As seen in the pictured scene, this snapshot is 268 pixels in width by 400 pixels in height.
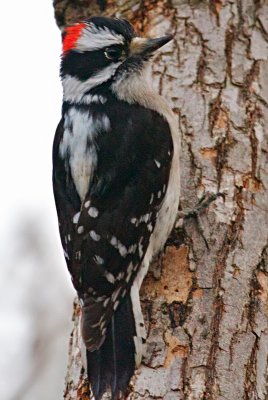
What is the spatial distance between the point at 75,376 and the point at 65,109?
150 cm

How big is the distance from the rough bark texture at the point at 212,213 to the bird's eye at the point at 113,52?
40 centimetres

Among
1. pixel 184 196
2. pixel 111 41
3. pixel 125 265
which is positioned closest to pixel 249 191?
pixel 184 196

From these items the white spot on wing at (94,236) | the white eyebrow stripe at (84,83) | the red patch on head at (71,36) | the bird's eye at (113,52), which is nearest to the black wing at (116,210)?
the white spot on wing at (94,236)

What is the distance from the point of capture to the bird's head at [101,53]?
4.00 meters

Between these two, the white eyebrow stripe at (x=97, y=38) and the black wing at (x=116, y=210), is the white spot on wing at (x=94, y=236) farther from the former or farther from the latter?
the white eyebrow stripe at (x=97, y=38)

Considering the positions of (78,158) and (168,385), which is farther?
(78,158)

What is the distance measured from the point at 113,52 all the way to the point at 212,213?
106 cm

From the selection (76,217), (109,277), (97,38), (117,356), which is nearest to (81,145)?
(76,217)

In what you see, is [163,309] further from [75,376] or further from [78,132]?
[78,132]

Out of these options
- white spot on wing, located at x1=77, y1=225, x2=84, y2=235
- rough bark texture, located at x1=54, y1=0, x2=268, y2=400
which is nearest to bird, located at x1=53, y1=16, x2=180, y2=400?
white spot on wing, located at x1=77, y1=225, x2=84, y2=235

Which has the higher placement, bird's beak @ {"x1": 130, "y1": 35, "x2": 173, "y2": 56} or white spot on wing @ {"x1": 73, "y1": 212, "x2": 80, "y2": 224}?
bird's beak @ {"x1": 130, "y1": 35, "x2": 173, "y2": 56}

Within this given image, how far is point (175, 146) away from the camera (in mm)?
3910

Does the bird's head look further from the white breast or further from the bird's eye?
the white breast

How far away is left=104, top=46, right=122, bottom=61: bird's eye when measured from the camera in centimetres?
402
